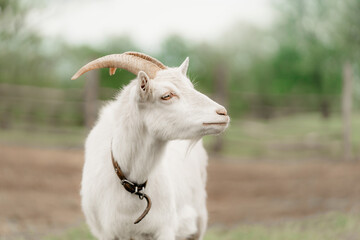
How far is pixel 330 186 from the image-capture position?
34.7 feet

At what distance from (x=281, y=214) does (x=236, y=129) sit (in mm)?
11289

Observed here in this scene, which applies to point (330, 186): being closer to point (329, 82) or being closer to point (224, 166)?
point (224, 166)

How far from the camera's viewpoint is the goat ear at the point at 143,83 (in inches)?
126

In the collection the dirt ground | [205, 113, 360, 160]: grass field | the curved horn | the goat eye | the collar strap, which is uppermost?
the curved horn

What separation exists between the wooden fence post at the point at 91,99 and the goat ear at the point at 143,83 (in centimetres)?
1194

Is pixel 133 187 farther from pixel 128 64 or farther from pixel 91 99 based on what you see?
pixel 91 99

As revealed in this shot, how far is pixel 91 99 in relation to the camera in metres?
15.2

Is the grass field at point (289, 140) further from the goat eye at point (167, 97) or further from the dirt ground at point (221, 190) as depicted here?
the goat eye at point (167, 97)

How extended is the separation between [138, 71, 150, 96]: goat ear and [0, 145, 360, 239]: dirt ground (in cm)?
352

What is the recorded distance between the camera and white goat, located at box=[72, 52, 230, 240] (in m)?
3.27

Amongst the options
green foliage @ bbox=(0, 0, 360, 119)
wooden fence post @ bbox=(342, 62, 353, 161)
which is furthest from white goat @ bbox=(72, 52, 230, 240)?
wooden fence post @ bbox=(342, 62, 353, 161)

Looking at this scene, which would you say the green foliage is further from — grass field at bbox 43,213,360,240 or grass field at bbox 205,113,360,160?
grass field at bbox 43,213,360,240

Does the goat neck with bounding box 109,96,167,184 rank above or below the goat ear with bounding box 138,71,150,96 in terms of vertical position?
below

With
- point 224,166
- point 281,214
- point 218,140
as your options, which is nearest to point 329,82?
point 218,140
